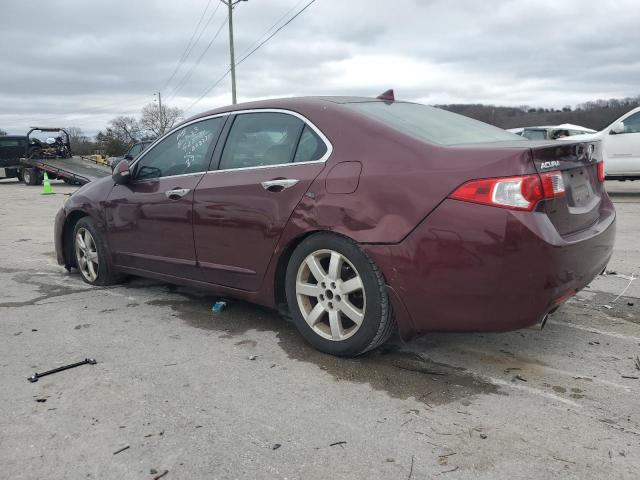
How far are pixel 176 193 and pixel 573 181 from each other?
275cm

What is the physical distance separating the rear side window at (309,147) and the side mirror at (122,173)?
1.91 m

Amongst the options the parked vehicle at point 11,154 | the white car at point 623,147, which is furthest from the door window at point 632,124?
the parked vehicle at point 11,154

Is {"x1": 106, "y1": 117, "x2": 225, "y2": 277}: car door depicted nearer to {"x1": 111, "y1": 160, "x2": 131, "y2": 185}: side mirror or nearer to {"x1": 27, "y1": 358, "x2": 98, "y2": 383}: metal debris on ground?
{"x1": 111, "y1": 160, "x2": 131, "y2": 185}: side mirror

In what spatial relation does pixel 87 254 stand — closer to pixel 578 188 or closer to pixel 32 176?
pixel 578 188

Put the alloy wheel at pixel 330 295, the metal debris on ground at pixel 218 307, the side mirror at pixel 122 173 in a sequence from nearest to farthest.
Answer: the alloy wheel at pixel 330 295
the metal debris on ground at pixel 218 307
the side mirror at pixel 122 173

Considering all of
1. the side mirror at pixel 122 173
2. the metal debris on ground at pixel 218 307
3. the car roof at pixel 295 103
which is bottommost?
the metal debris on ground at pixel 218 307

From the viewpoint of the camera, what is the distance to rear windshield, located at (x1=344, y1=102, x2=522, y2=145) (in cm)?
327

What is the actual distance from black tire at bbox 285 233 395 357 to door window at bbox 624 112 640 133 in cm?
1098

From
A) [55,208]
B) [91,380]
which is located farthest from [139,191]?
[55,208]

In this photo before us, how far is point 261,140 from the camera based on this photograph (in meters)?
3.81

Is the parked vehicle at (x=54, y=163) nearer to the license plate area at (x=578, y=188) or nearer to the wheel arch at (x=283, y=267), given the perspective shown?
the wheel arch at (x=283, y=267)

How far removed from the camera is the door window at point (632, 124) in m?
11.7

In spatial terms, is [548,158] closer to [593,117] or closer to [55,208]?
[55,208]

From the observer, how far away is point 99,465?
2324 millimetres
